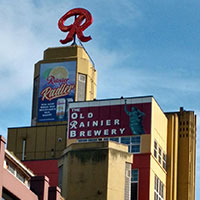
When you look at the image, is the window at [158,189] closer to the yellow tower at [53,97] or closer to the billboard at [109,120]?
the billboard at [109,120]

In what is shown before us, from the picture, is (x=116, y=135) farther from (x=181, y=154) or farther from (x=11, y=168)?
(x=11, y=168)

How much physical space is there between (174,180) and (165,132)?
534 cm

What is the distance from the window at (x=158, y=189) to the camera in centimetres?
9006

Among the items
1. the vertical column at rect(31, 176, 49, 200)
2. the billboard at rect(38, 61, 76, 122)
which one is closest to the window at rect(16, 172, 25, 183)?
the vertical column at rect(31, 176, 49, 200)

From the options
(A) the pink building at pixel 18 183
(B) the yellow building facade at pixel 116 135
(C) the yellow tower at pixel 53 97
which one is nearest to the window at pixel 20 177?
(A) the pink building at pixel 18 183

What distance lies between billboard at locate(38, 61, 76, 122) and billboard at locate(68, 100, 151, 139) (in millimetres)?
10898

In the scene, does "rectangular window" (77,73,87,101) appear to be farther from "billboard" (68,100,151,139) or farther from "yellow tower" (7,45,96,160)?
"billboard" (68,100,151,139)

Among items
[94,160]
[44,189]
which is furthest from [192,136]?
[44,189]

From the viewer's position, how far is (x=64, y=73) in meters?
107

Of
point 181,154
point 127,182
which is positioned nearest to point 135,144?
point 127,182

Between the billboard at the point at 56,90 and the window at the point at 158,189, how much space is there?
676 inches

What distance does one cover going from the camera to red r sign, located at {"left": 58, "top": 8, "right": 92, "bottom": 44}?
4326 inches

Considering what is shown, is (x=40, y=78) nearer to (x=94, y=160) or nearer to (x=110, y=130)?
(x=110, y=130)

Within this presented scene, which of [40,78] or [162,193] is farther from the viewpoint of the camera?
[40,78]
